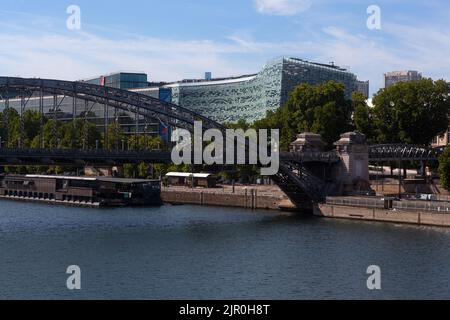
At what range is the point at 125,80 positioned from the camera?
16062 cm

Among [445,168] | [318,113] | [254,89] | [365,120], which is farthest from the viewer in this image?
[254,89]

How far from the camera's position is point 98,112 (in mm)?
147125

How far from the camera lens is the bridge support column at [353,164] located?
81.2 m

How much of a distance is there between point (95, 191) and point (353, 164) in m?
29.1

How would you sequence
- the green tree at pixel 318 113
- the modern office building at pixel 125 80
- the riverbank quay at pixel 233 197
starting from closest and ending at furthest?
the riverbank quay at pixel 233 197, the green tree at pixel 318 113, the modern office building at pixel 125 80

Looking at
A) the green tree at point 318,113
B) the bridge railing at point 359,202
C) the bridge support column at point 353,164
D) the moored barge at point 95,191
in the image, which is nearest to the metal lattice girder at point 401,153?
the bridge support column at point 353,164

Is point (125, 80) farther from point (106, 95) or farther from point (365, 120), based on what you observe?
point (106, 95)

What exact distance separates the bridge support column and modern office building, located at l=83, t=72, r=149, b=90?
84.0 meters

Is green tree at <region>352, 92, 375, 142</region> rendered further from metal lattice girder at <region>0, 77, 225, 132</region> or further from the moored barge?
metal lattice girder at <region>0, 77, 225, 132</region>

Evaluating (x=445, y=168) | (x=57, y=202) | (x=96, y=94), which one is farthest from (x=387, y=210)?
(x=57, y=202)

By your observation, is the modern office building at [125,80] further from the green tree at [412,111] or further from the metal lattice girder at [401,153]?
the metal lattice girder at [401,153]

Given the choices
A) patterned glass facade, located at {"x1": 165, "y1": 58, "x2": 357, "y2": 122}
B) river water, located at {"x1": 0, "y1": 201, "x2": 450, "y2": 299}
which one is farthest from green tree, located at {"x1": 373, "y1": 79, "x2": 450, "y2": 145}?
patterned glass facade, located at {"x1": 165, "y1": 58, "x2": 357, "y2": 122}

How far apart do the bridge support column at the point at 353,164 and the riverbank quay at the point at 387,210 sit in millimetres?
4556

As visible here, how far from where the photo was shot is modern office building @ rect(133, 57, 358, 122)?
5453 inches
